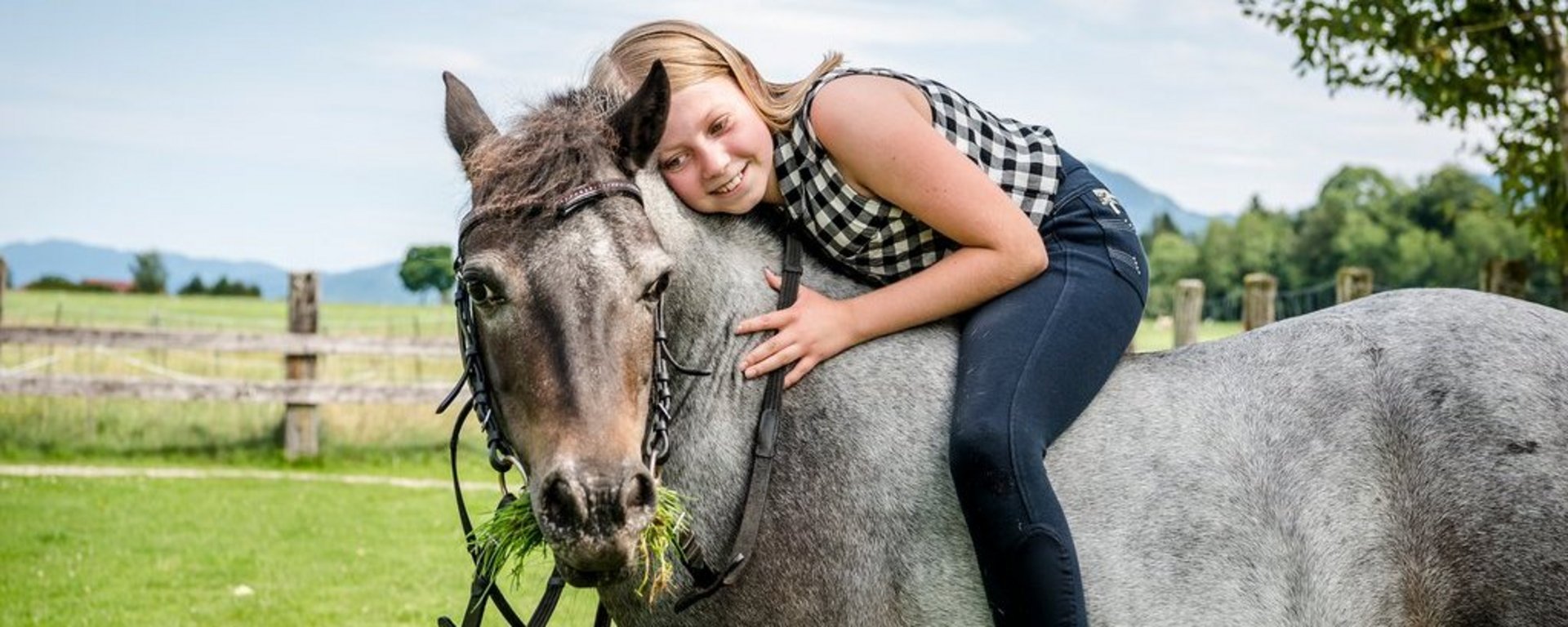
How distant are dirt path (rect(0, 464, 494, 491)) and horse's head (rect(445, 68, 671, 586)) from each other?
10903 mm

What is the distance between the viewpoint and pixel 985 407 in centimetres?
275

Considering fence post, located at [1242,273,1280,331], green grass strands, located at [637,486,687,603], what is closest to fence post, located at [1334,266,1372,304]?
fence post, located at [1242,273,1280,331]

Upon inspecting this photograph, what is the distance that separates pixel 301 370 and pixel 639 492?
45.8 ft

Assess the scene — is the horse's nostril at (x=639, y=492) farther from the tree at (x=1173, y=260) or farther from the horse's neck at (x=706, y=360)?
the tree at (x=1173, y=260)

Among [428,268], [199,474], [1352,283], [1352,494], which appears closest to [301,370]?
[199,474]

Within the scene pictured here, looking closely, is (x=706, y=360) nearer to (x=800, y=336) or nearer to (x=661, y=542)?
(x=800, y=336)

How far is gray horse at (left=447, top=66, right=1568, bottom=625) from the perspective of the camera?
8.93ft

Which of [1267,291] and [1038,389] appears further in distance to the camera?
[1267,291]

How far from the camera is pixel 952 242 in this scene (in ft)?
10.2

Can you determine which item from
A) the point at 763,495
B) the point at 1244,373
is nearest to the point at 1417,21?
the point at 1244,373

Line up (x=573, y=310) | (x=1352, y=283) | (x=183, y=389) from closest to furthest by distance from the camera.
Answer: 1. (x=573, y=310)
2. (x=1352, y=283)
3. (x=183, y=389)

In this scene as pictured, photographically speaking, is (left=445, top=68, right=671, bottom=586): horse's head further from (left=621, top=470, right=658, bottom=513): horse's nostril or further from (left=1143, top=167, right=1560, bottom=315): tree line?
(left=1143, top=167, right=1560, bottom=315): tree line

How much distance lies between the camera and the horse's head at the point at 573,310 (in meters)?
2.40

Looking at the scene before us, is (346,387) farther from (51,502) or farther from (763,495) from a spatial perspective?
(763,495)
